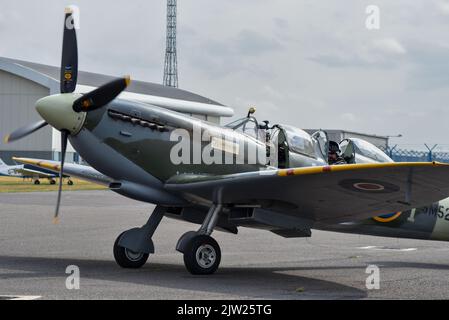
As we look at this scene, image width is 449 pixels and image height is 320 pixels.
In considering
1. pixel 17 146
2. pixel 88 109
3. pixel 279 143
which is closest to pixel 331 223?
pixel 279 143

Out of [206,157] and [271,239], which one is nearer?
[206,157]

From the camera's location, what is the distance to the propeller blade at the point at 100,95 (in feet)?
32.8

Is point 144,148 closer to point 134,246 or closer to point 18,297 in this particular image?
point 134,246

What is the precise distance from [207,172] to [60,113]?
2232 mm

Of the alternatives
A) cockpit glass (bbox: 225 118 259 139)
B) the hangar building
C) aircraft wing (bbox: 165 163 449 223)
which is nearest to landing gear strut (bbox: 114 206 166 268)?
aircraft wing (bbox: 165 163 449 223)

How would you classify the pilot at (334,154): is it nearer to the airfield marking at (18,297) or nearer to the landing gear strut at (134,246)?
the landing gear strut at (134,246)

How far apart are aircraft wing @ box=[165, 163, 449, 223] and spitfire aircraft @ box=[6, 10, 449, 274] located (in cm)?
1

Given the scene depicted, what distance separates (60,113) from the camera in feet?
32.8

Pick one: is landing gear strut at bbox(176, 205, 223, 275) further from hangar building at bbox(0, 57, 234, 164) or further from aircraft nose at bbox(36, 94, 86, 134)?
hangar building at bbox(0, 57, 234, 164)

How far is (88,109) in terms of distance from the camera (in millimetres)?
10109

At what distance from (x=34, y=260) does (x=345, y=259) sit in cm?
543

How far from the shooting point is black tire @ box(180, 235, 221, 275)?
402 inches

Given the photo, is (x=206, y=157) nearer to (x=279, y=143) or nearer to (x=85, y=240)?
(x=279, y=143)
